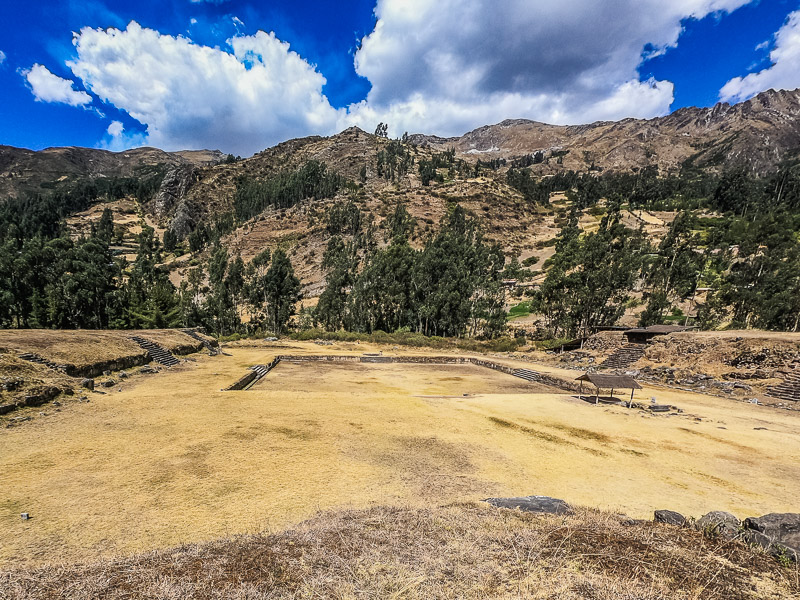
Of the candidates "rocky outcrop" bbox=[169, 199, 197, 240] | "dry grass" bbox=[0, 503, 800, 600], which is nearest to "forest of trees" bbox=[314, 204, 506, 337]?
"dry grass" bbox=[0, 503, 800, 600]

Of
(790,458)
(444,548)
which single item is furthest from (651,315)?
→ (444,548)

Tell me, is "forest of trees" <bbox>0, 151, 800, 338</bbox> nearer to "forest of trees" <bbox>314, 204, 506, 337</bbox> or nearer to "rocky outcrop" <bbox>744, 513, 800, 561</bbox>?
"forest of trees" <bbox>314, 204, 506, 337</bbox>

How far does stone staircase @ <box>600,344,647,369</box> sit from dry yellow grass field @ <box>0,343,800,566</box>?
14797 millimetres

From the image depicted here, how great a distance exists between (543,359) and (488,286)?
1821 cm

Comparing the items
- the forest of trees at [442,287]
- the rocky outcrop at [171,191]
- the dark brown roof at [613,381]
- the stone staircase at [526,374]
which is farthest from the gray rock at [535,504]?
the rocky outcrop at [171,191]

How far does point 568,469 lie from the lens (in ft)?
41.1

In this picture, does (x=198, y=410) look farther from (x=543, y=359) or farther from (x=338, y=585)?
(x=543, y=359)

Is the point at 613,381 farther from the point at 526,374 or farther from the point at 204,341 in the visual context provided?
the point at 204,341

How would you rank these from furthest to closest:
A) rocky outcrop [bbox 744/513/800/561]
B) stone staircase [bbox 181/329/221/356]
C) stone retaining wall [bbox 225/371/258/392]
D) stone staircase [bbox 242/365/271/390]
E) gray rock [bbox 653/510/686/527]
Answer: stone staircase [bbox 181/329/221/356], stone staircase [bbox 242/365/271/390], stone retaining wall [bbox 225/371/258/392], gray rock [bbox 653/510/686/527], rocky outcrop [bbox 744/513/800/561]

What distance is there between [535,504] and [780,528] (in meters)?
4.59

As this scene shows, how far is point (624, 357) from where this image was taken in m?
37.7

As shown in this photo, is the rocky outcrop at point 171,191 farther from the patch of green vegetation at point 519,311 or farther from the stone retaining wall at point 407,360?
the patch of green vegetation at point 519,311

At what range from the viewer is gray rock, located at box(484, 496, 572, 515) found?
848 centimetres

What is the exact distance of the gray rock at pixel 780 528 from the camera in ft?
21.2
